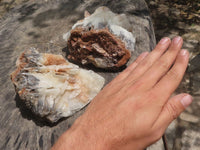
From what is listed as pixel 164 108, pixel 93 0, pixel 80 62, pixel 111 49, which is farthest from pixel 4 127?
pixel 93 0

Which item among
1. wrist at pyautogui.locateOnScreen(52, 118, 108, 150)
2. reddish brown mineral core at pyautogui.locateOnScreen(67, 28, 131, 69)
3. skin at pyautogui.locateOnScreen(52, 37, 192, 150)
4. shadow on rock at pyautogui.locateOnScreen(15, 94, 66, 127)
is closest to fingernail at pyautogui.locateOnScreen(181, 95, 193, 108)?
skin at pyautogui.locateOnScreen(52, 37, 192, 150)

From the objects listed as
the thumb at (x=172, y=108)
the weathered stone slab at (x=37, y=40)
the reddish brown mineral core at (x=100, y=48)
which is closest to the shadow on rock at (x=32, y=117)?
the weathered stone slab at (x=37, y=40)

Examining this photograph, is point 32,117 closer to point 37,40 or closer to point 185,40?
point 37,40

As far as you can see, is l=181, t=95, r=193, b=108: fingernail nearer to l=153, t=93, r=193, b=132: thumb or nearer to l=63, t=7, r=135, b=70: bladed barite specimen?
l=153, t=93, r=193, b=132: thumb

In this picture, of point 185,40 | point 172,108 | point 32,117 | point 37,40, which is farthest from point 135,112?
point 185,40

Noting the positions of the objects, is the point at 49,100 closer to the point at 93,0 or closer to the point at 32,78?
the point at 32,78
